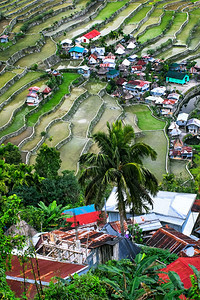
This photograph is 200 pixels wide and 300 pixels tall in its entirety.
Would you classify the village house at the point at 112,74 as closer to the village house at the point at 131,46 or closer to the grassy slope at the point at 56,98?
the grassy slope at the point at 56,98

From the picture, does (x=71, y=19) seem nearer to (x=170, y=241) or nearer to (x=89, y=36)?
(x=89, y=36)

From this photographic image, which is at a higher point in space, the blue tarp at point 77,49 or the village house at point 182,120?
the blue tarp at point 77,49

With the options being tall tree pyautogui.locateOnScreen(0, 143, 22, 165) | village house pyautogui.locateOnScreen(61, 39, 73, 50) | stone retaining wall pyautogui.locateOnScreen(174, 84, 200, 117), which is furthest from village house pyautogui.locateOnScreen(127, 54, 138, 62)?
tall tree pyautogui.locateOnScreen(0, 143, 22, 165)

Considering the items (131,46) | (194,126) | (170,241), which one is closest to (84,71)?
(131,46)

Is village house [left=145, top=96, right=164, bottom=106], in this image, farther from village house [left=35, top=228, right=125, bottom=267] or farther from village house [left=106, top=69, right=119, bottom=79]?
village house [left=35, top=228, right=125, bottom=267]

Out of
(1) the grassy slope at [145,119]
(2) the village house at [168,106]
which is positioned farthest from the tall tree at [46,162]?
(2) the village house at [168,106]
